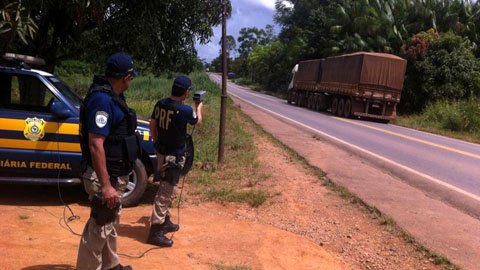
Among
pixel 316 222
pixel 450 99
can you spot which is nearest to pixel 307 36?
pixel 450 99

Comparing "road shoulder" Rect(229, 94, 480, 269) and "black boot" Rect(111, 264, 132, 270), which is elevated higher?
"black boot" Rect(111, 264, 132, 270)

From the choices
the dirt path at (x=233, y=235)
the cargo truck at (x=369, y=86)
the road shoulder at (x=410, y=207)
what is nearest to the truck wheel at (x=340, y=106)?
the cargo truck at (x=369, y=86)

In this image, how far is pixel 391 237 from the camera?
221 inches

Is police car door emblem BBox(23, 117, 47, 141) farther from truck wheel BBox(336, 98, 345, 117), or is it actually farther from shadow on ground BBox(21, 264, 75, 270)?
truck wheel BBox(336, 98, 345, 117)

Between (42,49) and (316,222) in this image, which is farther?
(42,49)

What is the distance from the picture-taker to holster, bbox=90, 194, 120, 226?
11.6 feet

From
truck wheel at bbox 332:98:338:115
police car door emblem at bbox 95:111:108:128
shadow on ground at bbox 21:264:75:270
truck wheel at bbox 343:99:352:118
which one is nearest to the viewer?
police car door emblem at bbox 95:111:108:128

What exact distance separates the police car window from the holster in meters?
2.94

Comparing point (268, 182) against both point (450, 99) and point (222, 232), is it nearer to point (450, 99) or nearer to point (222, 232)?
point (222, 232)

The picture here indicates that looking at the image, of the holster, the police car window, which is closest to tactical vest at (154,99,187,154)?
the holster

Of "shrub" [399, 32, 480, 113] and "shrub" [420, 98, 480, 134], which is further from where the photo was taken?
"shrub" [399, 32, 480, 113]

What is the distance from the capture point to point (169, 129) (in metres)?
5.06

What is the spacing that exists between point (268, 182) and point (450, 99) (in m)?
24.0

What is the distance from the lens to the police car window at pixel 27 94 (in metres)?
6.13
